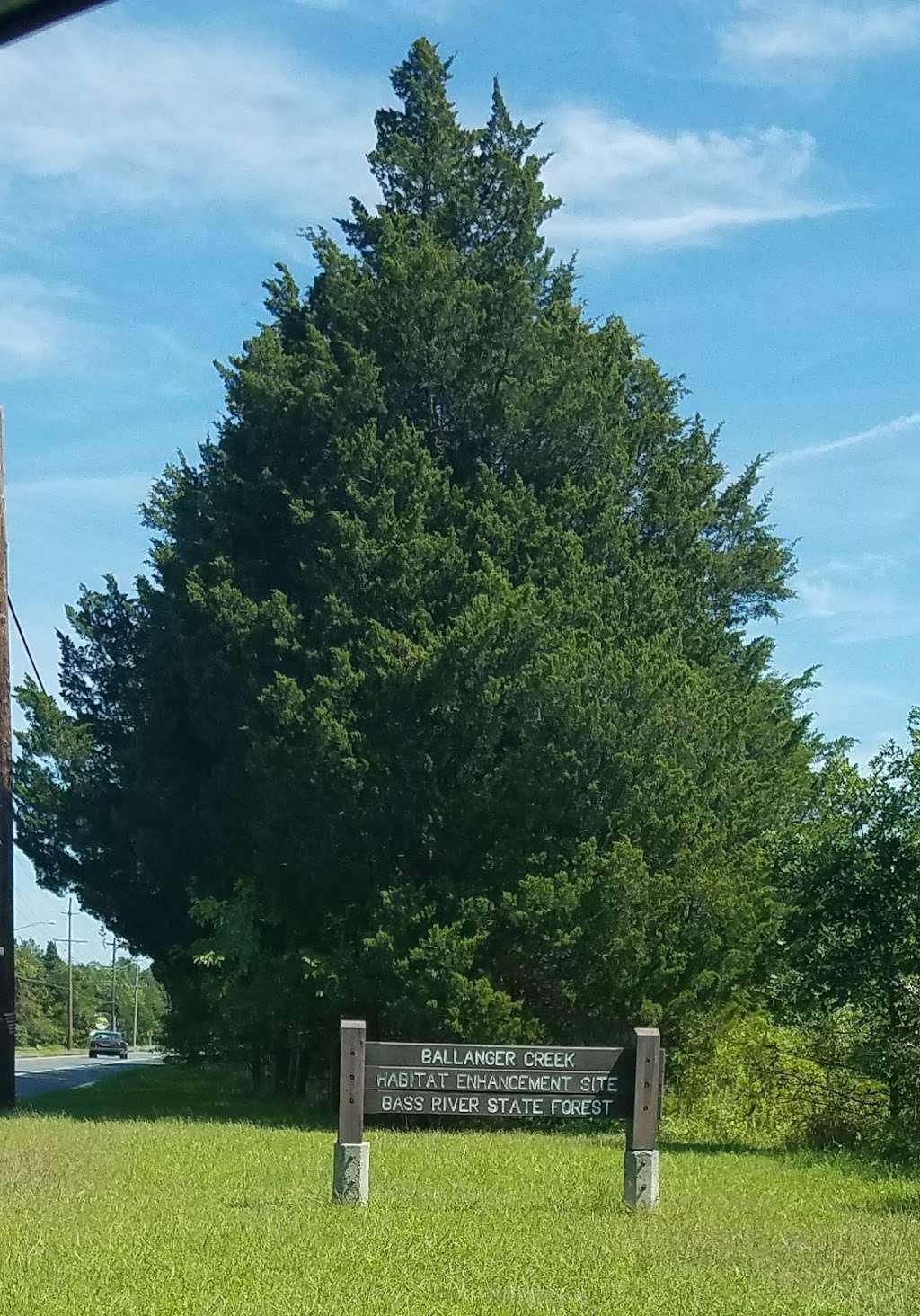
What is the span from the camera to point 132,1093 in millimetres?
32906

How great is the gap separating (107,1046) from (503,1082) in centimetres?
7245

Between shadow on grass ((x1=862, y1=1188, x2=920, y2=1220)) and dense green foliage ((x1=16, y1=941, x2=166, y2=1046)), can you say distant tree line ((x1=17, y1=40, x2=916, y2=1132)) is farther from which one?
dense green foliage ((x1=16, y1=941, x2=166, y2=1046))

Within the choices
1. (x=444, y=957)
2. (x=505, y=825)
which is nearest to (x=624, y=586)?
(x=505, y=825)

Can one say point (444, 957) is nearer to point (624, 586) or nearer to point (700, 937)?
point (700, 937)

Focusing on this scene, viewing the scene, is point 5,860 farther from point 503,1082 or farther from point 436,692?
point 503,1082

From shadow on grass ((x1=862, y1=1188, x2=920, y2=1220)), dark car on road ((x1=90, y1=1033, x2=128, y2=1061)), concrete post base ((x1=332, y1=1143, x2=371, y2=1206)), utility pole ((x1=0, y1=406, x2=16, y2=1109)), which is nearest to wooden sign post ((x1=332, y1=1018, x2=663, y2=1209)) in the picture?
concrete post base ((x1=332, y1=1143, x2=371, y2=1206))

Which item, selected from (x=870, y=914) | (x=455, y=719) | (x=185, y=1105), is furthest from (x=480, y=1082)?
(x=185, y=1105)

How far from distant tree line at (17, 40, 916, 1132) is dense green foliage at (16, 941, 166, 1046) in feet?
314

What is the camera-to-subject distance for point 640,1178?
40.2ft

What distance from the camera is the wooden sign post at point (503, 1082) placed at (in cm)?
1242

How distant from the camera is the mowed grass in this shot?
8273 millimetres

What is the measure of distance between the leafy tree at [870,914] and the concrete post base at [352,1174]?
27.9ft

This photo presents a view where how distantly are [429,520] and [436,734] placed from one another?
12.7 feet

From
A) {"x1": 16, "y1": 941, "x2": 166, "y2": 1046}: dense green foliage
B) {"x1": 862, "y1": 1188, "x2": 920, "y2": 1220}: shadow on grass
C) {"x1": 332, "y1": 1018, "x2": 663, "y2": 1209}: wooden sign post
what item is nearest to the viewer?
{"x1": 332, "y1": 1018, "x2": 663, "y2": 1209}: wooden sign post
